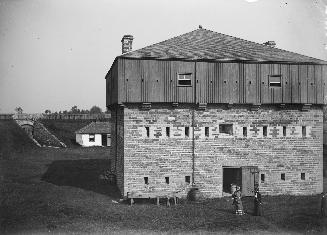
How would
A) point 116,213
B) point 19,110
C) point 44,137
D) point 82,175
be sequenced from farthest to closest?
1. point 19,110
2. point 44,137
3. point 82,175
4. point 116,213

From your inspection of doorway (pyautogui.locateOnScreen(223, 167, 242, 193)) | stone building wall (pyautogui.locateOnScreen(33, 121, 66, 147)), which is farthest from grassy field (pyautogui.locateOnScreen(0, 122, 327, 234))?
stone building wall (pyautogui.locateOnScreen(33, 121, 66, 147))

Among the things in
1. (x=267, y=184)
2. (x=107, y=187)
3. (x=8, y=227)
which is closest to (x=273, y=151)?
(x=267, y=184)

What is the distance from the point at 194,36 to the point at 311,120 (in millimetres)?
8727

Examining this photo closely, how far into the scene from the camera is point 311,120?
21562 mm

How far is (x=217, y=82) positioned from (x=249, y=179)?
5700 mm

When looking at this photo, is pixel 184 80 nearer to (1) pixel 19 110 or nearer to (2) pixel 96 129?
(2) pixel 96 129

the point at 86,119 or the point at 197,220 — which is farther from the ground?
the point at 86,119

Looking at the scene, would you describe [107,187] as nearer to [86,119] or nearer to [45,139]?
[45,139]

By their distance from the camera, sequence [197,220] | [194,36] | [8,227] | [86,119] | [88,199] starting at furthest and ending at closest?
[86,119], [194,36], [88,199], [197,220], [8,227]

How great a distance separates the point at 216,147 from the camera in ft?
67.1

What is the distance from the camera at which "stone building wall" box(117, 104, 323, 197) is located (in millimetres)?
19781

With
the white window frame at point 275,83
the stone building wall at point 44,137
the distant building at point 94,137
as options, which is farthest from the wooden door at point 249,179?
the stone building wall at point 44,137

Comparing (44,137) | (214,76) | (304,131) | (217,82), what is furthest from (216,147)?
(44,137)

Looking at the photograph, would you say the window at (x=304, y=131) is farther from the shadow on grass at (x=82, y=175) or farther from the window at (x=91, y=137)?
the window at (x=91, y=137)
